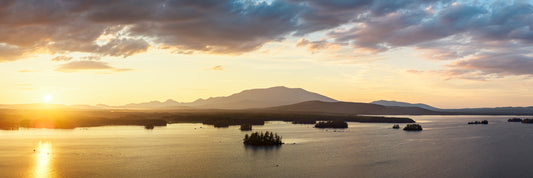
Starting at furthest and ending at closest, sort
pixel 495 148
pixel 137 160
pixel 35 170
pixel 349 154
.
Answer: pixel 495 148 < pixel 349 154 < pixel 137 160 < pixel 35 170

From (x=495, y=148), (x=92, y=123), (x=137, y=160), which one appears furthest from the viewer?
(x=92, y=123)

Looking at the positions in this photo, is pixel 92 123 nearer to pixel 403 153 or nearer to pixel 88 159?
pixel 88 159

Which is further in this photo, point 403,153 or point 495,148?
point 495,148

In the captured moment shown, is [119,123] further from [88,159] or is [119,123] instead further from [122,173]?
[122,173]

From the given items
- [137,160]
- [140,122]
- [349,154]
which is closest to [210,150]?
[137,160]

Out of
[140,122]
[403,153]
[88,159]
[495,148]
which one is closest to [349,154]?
[403,153]

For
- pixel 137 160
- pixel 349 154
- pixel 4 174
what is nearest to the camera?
pixel 4 174

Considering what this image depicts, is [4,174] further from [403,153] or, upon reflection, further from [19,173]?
[403,153]

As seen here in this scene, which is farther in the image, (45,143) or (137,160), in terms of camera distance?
(45,143)
